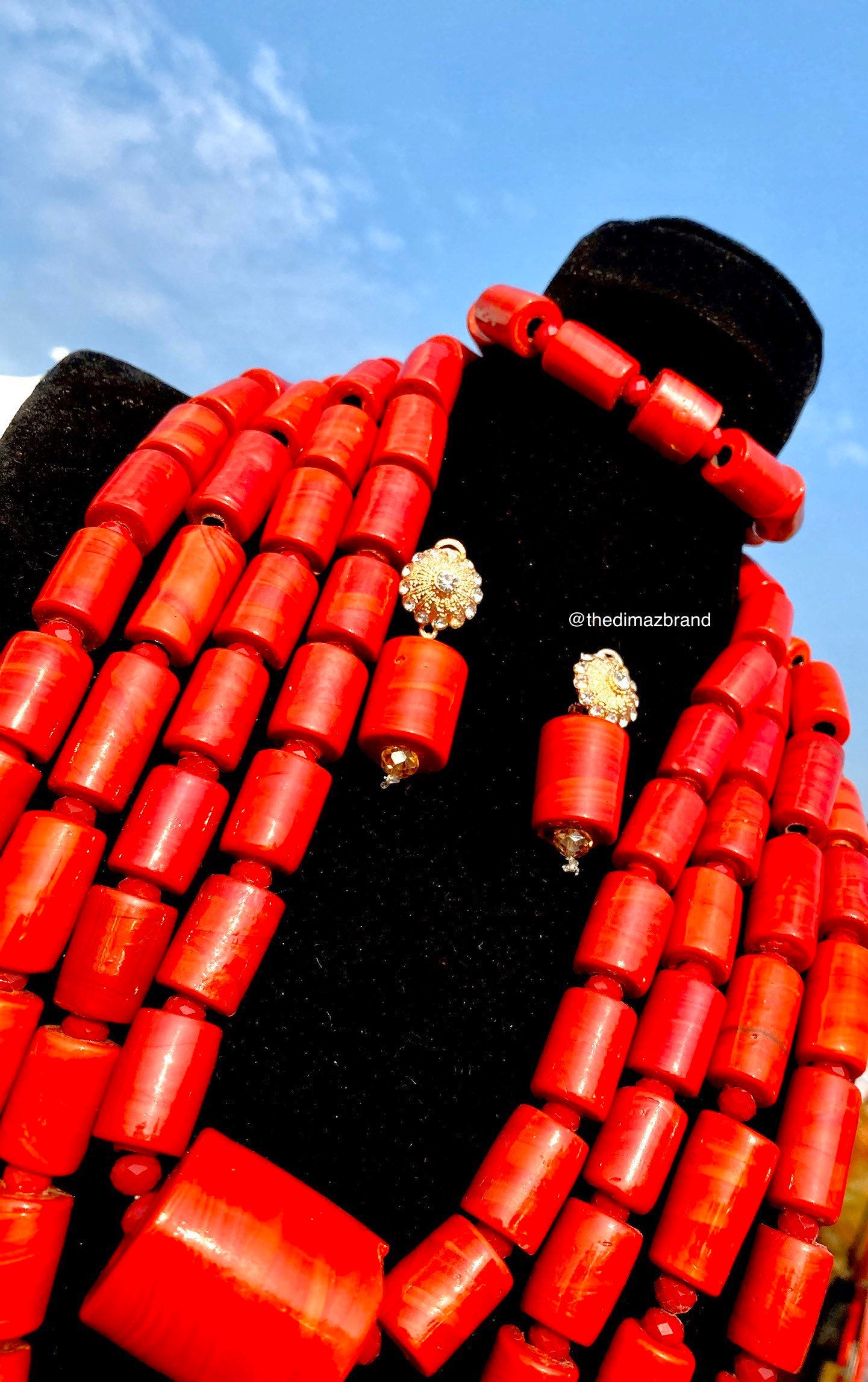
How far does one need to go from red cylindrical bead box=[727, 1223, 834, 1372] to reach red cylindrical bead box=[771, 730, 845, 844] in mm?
520

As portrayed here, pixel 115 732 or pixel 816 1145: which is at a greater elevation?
pixel 115 732

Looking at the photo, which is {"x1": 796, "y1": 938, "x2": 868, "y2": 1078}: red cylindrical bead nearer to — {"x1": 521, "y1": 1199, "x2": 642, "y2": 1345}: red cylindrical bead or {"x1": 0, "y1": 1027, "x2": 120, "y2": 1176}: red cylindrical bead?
{"x1": 521, "y1": 1199, "x2": 642, "y2": 1345}: red cylindrical bead

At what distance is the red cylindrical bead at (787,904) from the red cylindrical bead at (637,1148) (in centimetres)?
25

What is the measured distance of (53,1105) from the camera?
98cm

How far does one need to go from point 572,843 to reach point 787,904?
30cm

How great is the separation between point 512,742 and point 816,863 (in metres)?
0.45

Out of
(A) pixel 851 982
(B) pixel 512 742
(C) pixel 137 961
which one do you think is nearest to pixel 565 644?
(B) pixel 512 742

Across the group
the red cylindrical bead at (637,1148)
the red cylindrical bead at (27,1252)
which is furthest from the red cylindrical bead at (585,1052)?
the red cylindrical bead at (27,1252)

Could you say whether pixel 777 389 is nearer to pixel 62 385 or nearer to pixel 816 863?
pixel 816 863

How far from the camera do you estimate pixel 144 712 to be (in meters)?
1.12

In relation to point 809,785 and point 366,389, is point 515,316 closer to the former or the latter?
point 366,389

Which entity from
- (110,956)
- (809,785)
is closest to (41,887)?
(110,956)

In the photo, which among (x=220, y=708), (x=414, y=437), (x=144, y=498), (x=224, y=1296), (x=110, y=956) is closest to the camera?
(x=224, y=1296)

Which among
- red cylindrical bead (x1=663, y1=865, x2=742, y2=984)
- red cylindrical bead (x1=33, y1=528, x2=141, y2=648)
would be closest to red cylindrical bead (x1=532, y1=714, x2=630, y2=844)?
red cylindrical bead (x1=663, y1=865, x2=742, y2=984)
